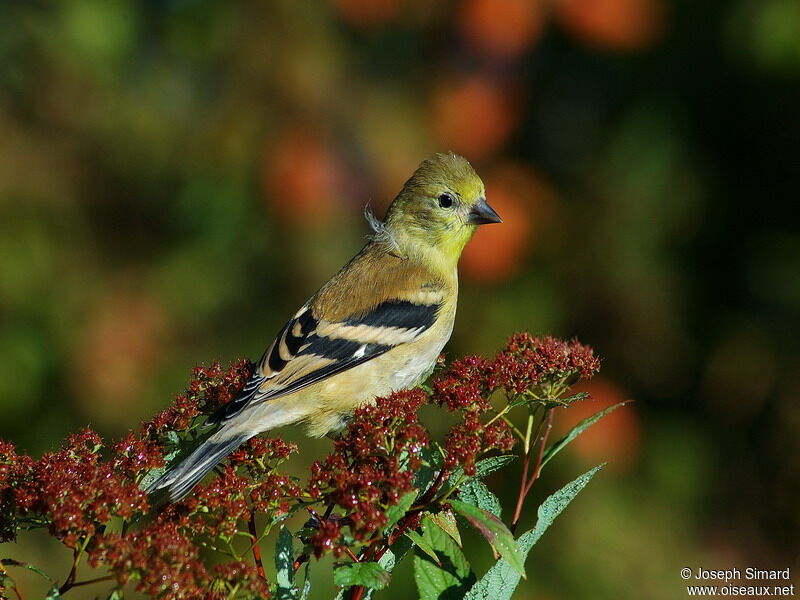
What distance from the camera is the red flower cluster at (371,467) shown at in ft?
5.96

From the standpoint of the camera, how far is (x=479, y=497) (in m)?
2.13

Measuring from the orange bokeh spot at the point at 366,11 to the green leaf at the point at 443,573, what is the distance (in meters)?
3.41

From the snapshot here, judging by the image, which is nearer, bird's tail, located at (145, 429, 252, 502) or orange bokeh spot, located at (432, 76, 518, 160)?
bird's tail, located at (145, 429, 252, 502)

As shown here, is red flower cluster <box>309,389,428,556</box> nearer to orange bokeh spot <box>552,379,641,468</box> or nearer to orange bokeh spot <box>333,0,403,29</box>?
orange bokeh spot <box>552,379,641,468</box>

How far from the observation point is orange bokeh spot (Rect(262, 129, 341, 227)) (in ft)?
15.3

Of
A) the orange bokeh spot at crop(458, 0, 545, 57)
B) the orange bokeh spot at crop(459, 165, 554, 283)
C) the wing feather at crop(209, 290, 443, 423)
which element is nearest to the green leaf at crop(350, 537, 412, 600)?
the wing feather at crop(209, 290, 443, 423)

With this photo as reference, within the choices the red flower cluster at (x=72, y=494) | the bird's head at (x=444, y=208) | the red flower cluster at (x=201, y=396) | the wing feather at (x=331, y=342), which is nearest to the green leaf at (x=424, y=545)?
the red flower cluster at (x=72, y=494)

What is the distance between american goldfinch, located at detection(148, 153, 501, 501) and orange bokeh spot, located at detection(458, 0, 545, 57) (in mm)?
828

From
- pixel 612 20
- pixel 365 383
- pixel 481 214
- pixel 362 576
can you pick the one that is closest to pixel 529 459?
pixel 362 576

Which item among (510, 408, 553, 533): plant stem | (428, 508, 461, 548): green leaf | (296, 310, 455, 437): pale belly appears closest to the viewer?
(510, 408, 553, 533): plant stem

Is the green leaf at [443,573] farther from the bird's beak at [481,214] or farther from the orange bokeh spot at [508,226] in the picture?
the orange bokeh spot at [508,226]

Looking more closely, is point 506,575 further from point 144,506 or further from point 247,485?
point 144,506

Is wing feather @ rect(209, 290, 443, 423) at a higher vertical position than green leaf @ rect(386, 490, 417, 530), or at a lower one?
lower

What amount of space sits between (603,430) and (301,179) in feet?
6.66
